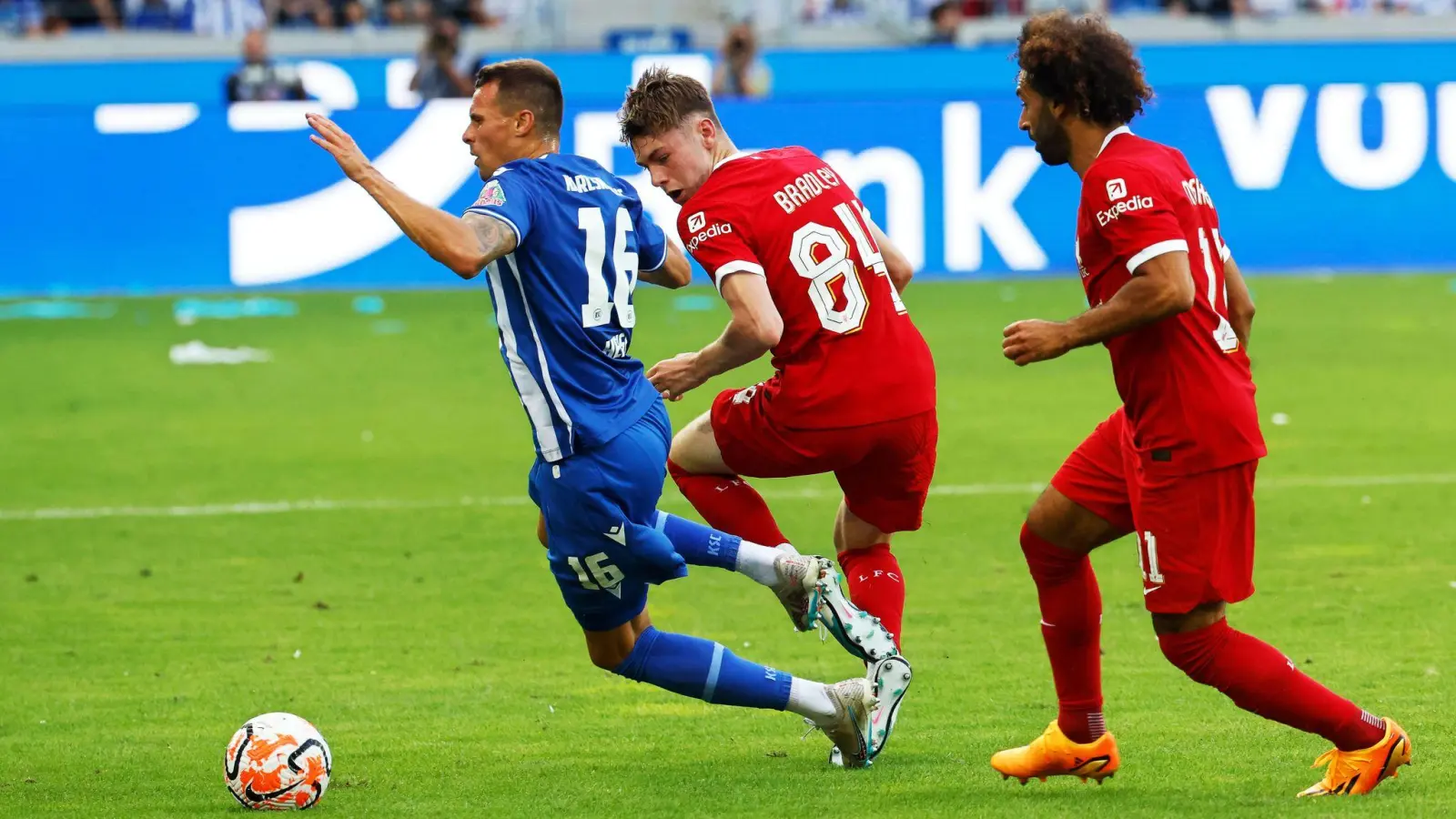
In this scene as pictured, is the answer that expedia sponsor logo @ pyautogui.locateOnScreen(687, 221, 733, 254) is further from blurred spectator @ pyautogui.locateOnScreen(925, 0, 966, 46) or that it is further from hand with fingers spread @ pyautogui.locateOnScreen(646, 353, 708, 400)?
blurred spectator @ pyautogui.locateOnScreen(925, 0, 966, 46)

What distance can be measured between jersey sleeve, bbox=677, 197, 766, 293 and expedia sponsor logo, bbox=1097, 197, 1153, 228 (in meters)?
1.01

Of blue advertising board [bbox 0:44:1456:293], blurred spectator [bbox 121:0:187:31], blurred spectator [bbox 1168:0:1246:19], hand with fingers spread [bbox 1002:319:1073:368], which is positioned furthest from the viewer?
blurred spectator [bbox 1168:0:1246:19]

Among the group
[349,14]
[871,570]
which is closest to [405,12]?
[349,14]

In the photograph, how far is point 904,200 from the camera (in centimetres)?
1670

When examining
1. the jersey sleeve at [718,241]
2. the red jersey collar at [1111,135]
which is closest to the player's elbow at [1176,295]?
the red jersey collar at [1111,135]

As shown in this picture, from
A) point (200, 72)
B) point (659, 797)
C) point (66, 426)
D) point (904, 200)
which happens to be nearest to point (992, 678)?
point (659, 797)

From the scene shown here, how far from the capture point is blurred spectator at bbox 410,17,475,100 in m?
17.6

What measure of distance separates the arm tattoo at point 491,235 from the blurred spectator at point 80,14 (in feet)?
66.4

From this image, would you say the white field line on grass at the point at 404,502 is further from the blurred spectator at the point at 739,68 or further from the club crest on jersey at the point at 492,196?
the blurred spectator at the point at 739,68

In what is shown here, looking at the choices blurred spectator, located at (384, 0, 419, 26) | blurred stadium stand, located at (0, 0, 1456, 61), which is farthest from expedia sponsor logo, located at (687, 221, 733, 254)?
blurred spectator, located at (384, 0, 419, 26)

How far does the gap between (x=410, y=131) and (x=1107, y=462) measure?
1212 centimetres

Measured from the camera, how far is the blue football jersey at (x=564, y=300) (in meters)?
5.04

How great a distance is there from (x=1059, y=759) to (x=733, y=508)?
135 centimetres

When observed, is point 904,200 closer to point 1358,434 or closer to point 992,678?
point 1358,434
